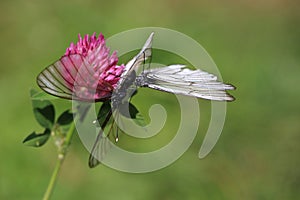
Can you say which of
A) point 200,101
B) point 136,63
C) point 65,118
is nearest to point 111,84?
point 136,63

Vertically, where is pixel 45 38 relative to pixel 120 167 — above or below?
above

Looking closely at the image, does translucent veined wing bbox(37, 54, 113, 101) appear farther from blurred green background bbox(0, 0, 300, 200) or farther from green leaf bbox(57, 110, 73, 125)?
blurred green background bbox(0, 0, 300, 200)

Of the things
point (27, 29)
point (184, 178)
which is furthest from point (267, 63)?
point (27, 29)

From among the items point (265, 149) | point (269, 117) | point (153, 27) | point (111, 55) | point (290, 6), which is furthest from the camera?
point (290, 6)

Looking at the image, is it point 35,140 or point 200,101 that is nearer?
point 35,140

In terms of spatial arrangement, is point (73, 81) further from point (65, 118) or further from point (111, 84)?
point (65, 118)

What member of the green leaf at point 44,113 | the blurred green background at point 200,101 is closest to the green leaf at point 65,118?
the green leaf at point 44,113

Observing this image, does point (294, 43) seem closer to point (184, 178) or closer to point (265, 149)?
point (265, 149)

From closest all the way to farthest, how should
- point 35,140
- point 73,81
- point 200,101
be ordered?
point 73,81 < point 35,140 < point 200,101
